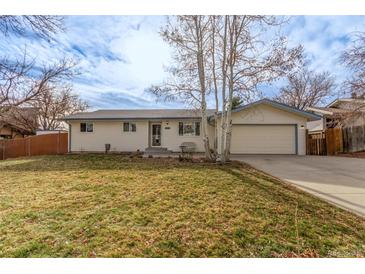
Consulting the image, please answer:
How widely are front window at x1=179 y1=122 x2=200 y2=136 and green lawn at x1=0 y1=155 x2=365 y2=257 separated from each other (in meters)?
10.1

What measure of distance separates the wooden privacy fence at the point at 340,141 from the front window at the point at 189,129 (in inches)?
321

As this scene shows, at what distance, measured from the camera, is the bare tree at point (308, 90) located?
1171 inches

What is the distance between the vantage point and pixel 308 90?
3059 centimetres

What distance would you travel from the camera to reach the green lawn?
9.78ft

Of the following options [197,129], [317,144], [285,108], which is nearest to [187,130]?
[197,129]

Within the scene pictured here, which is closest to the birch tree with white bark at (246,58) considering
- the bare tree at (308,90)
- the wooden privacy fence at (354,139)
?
the wooden privacy fence at (354,139)

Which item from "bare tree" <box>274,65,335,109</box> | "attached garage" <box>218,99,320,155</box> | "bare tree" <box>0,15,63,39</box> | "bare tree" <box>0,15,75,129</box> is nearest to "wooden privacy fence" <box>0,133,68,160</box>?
"bare tree" <box>0,15,75,129</box>

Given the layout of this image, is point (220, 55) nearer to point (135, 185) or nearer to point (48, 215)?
point (135, 185)

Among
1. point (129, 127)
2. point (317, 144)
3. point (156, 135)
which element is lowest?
point (317, 144)

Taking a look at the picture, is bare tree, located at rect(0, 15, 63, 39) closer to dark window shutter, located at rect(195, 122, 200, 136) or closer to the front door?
the front door

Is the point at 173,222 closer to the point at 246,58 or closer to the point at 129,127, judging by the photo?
the point at 246,58

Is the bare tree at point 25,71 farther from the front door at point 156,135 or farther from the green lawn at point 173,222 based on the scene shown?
the front door at point 156,135

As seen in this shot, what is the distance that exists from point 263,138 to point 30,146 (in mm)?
17218
